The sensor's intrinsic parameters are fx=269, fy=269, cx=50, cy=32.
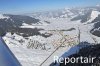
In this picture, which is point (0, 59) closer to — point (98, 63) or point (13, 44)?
point (98, 63)

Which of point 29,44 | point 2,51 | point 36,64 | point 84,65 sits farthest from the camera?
point 29,44

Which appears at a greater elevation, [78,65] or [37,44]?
[78,65]

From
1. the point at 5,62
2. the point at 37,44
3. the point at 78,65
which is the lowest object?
the point at 37,44

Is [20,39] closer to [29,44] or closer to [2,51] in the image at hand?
[29,44]

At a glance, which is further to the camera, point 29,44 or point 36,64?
point 29,44

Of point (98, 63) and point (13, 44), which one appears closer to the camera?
point (98, 63)

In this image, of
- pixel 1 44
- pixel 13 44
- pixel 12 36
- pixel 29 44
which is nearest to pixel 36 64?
pixel 13 44

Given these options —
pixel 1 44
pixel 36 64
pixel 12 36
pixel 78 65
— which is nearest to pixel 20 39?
pixel 12 36

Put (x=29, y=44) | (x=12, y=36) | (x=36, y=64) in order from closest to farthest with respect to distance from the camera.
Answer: (x=36, y=64) → (x=29, y=44) → (x=12, y=36)

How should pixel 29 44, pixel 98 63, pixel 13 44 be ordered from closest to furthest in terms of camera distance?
pixel 98 63, pixel 13 44, pixel 29 44
